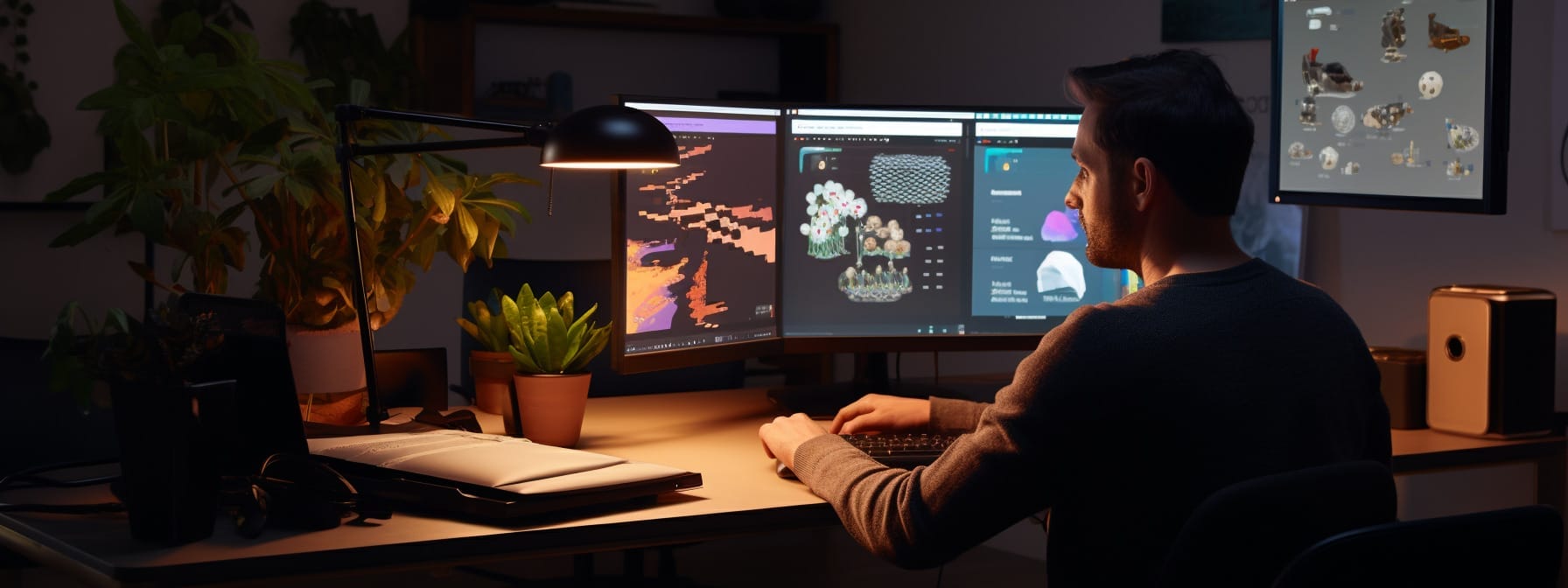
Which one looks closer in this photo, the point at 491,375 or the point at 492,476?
the point at 492,476

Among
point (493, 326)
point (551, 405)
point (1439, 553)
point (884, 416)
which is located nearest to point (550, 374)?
point (551, 405)

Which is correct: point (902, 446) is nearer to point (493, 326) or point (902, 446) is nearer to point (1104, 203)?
point (1104, 203)

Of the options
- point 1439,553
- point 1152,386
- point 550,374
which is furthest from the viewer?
point 550,374

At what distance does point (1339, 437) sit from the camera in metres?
1.32

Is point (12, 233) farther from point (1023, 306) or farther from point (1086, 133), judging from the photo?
point (1086, 133)

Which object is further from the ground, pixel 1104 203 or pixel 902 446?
pixel 1104 203

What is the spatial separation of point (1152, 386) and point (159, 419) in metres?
0.92

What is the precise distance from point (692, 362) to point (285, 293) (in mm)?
568

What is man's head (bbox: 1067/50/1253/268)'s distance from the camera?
137 centimetres

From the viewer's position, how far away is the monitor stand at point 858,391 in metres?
2.17

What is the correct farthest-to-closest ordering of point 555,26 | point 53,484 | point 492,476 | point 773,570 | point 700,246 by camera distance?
point 555,26 → point 773,570 → point 700,246 → point 53,484 → point 492,476

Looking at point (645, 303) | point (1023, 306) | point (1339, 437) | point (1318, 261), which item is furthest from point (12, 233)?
point (1339, 437)

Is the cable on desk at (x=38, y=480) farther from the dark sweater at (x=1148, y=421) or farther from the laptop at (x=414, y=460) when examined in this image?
the dark sweater at (x=1148, y=421)

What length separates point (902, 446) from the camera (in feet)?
5.75
